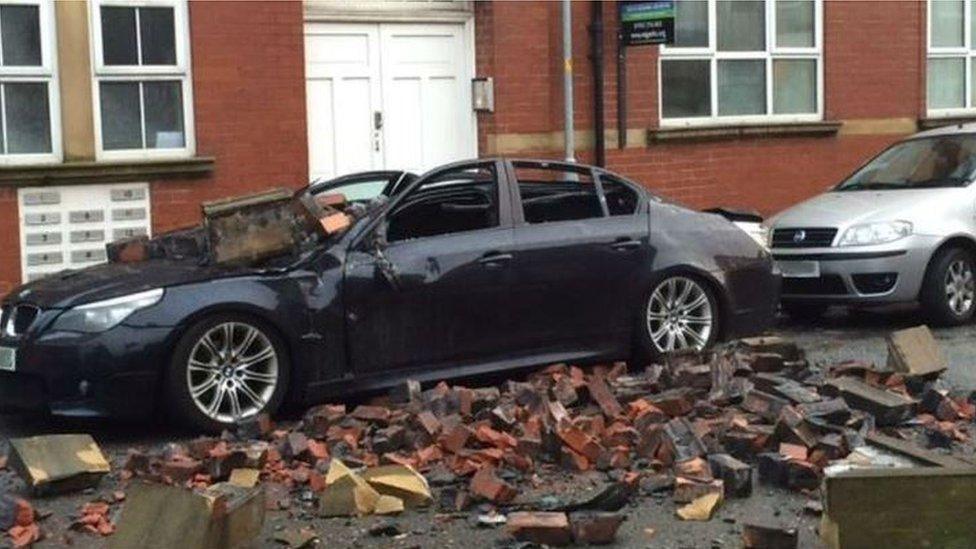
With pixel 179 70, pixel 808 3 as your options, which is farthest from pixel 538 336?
pixel 808 3

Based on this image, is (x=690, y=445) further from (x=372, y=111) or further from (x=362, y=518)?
(x=372, y=111)

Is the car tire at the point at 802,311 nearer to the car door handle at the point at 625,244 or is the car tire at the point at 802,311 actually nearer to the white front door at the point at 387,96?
the car door handle at the point at 625,244

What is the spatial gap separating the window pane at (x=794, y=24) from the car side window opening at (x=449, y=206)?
7949 mm

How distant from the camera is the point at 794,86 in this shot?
53.2ft

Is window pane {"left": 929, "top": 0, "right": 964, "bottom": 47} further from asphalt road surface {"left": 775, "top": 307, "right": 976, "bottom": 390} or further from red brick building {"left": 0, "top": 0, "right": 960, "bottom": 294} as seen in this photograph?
asphalt road surface {"left": 775, "top": 307, "right": 976, "bottom": 390}

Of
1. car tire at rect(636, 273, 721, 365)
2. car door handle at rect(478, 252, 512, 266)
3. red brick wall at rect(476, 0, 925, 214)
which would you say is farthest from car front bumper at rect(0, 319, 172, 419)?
red brick wall at rect(476, 0, 925, 214)

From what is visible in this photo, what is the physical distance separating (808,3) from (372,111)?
18.0ft

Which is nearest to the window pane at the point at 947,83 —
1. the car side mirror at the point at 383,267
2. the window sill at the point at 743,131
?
the window sill at the point at 743,131

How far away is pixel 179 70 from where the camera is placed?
12312mm

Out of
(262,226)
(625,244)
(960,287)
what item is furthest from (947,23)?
(262,226)

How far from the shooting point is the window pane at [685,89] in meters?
15.2

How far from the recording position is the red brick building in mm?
11844

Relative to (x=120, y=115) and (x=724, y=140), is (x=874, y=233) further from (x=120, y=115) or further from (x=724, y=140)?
(x=120, y=115)

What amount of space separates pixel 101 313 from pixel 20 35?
4.86m
